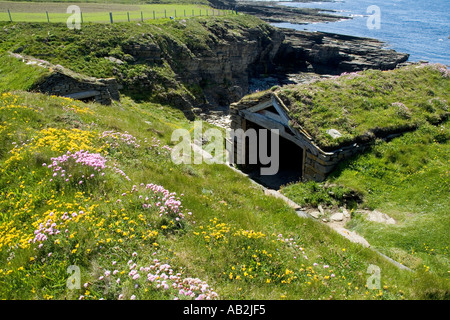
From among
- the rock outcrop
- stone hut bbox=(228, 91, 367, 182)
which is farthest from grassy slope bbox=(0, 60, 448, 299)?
the rock outcrop

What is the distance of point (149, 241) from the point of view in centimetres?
581

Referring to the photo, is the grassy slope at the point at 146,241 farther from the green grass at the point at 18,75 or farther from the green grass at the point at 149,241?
the green grass at the point at 18,75

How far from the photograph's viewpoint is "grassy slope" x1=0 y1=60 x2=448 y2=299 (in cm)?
499

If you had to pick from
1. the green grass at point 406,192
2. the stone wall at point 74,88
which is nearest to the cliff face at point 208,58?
the stone wall at point 74,88

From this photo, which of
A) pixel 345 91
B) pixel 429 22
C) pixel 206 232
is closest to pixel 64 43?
pixel 345 91

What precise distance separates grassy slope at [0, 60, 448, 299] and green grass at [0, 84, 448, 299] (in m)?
0.02

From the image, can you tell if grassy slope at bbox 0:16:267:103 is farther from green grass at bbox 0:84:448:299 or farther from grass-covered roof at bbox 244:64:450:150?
green grass at bbox 0:84:448:299

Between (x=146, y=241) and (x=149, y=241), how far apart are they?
6 centimetres

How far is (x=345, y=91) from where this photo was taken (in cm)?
1508

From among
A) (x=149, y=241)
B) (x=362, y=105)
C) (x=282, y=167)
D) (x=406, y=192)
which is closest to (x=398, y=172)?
(x=406, y=192)

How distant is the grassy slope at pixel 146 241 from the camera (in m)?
4.99

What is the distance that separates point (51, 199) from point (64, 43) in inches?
1187

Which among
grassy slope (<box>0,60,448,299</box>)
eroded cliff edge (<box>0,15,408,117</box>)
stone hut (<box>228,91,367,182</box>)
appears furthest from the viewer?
eroded cliff edge (<box>0,15,408,117</box>)

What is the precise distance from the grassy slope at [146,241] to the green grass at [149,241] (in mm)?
24
